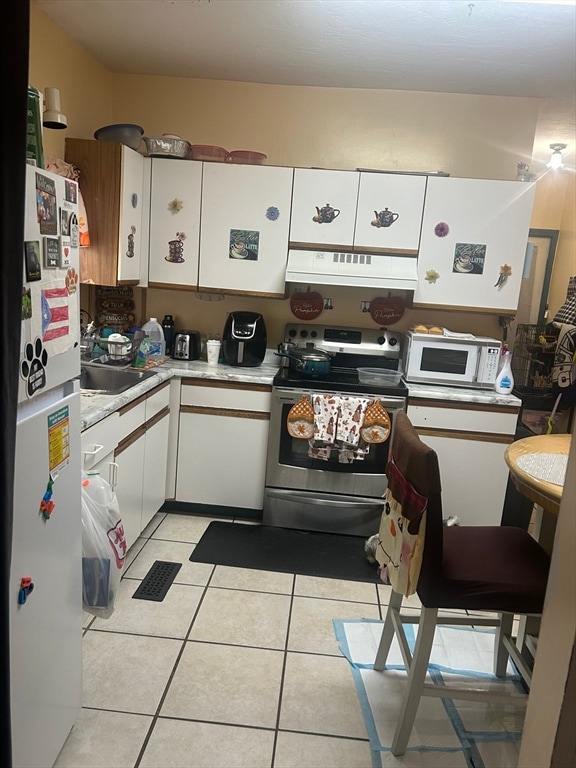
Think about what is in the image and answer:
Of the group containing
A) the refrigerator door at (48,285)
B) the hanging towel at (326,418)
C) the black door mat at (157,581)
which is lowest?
the black door mat at (157,581)

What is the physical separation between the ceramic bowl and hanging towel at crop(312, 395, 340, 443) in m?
1.79

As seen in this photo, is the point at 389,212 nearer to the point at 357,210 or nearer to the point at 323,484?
the point at 357,210

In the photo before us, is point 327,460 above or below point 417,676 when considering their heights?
above

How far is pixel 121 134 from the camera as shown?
315 centimetres

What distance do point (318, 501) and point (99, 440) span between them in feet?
4.66

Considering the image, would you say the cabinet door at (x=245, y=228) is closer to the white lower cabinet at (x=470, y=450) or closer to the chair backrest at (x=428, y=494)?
the white lower cabinet at (x=470, y=450)

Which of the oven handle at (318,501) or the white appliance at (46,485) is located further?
the oven handle at (318,501)

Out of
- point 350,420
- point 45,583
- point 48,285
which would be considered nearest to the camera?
point 48,285

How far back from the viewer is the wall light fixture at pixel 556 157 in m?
4.37

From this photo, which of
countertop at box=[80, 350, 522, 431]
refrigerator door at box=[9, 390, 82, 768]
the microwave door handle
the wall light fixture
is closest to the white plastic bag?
refrigerator door at box=[9, 390, 82, 768]

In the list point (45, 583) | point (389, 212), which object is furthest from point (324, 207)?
point (45, 583)

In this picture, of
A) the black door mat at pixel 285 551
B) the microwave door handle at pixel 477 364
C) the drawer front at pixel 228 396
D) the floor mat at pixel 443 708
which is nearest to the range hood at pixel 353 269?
the microwave door handle at pixel 477 364

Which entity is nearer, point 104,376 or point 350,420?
point 104,376

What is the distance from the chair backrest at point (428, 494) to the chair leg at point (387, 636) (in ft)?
1.04
